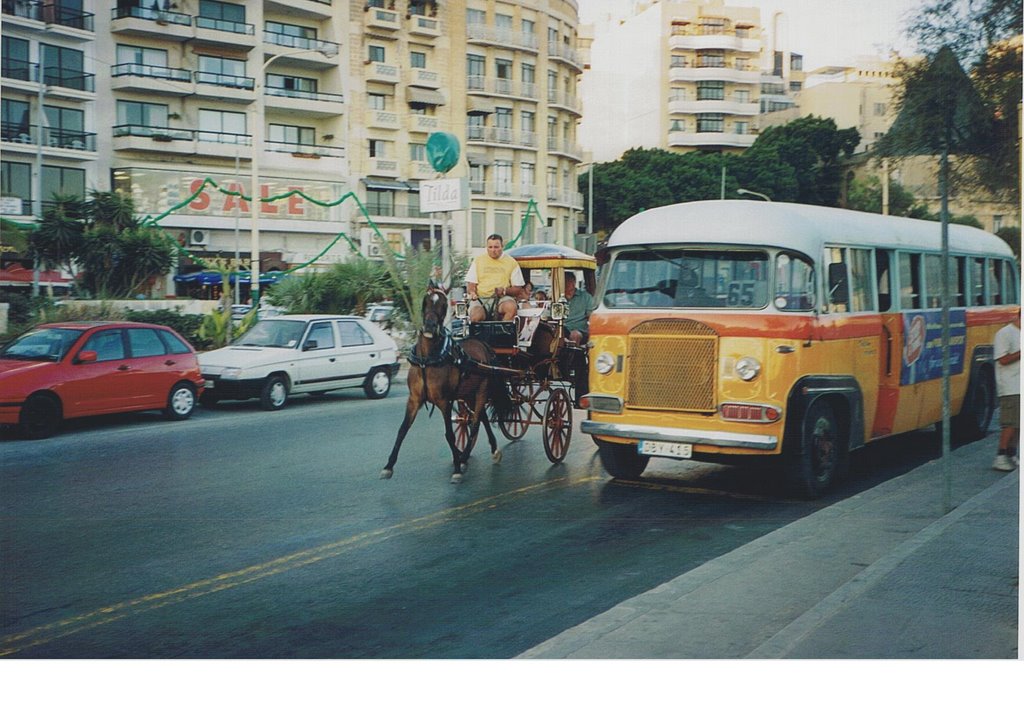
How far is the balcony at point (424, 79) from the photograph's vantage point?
949cm

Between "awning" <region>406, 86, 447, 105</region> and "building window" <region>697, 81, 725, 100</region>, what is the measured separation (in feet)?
7.88

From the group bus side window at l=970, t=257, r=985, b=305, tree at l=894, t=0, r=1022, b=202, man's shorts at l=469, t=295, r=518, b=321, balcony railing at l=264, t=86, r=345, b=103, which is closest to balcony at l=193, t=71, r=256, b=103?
balcony railing at l=264, t=86, r=345, b=103

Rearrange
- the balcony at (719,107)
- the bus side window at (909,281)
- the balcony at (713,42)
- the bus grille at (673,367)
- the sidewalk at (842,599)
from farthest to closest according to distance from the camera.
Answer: the bus side window at (909,281), the balcony at (719,107), the bus grille at (673,367), the balcony at (713,42), the sidewalk at (842,599)

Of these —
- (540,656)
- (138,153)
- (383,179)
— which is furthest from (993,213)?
(138,153)

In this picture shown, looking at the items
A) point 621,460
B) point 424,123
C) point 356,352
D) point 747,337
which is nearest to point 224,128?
point 424,123

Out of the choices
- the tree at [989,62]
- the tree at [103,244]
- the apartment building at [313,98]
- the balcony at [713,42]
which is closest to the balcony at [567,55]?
the apartment building at [313,98]

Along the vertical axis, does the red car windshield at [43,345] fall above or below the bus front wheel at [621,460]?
above

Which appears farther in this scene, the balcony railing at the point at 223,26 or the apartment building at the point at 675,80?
the balcony railing at the point at 223,26

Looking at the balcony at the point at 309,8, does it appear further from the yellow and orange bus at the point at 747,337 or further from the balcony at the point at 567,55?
the yellow and orange bus at the point at 747,337

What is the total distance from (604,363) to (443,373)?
4.60 feet

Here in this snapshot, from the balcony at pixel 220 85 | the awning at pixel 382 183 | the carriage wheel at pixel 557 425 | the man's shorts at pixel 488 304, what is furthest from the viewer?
the awning at pixel 382 183

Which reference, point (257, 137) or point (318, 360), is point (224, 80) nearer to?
point (257, 137)

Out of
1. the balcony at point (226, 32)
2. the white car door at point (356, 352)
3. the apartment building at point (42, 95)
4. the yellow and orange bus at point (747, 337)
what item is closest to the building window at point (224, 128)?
the balcony at point (226, 32)

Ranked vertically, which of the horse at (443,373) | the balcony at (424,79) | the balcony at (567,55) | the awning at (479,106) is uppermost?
the balcony at (424,79)
